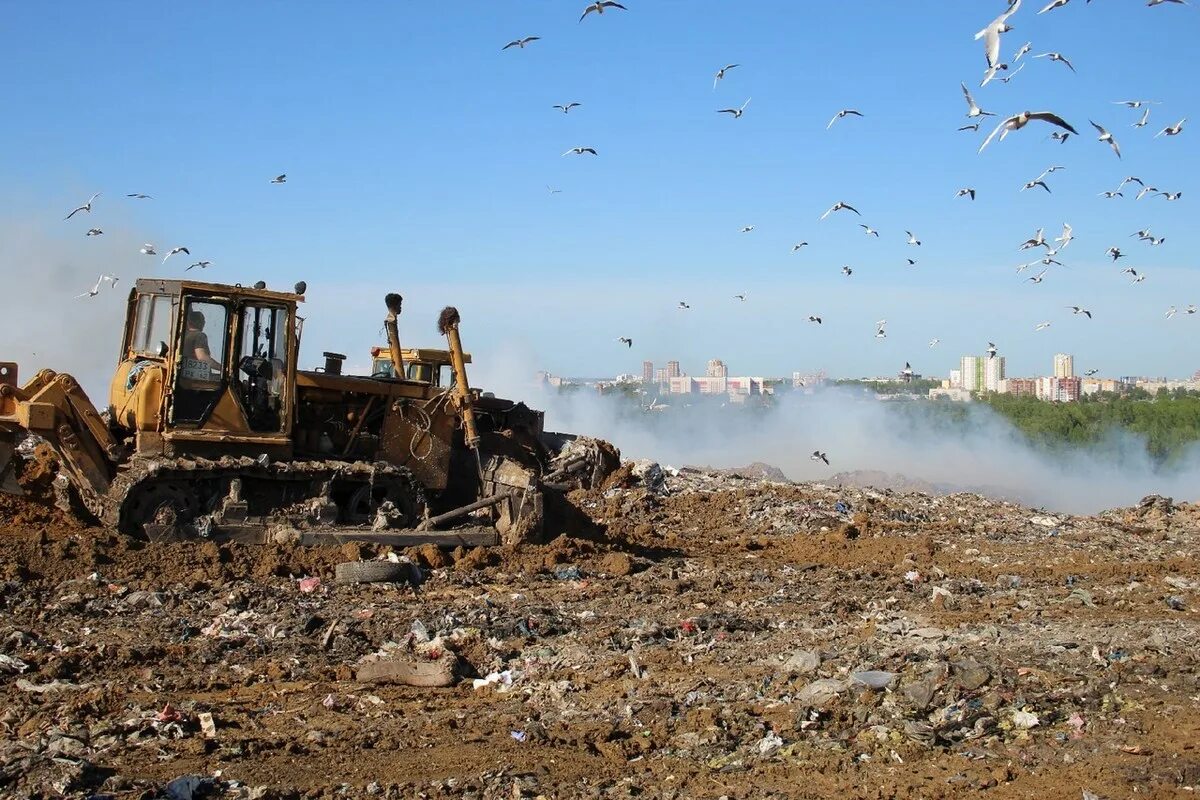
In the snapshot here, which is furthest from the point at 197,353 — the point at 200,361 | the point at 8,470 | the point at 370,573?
the point at 370,573

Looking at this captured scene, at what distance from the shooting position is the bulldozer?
1097 centimetres

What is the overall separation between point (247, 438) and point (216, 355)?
2.71 ft

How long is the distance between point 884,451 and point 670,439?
7617 mm

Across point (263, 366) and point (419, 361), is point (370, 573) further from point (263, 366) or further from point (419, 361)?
point (419, 361)

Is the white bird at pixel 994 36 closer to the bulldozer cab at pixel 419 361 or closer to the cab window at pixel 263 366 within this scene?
the cab window at pixel 263 366

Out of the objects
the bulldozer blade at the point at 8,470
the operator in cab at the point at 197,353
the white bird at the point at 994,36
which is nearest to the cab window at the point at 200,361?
the operator in cab at the point at 197,353

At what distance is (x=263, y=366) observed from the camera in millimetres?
11664

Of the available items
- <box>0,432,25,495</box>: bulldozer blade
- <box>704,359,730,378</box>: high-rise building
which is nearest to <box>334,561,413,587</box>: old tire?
<box>0,432,25,495</box>: bulldozer blade

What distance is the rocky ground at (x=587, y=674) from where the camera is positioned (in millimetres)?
5695

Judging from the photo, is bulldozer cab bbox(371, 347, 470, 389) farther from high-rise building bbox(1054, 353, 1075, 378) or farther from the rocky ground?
high-rise building bbox(1054, 353, 1075, 378)

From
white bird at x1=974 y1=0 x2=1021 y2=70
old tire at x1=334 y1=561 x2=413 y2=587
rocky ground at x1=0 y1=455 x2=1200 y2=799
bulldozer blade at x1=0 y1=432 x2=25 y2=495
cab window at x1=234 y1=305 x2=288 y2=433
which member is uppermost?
white bird at x1=974 y1=0 x2=1021 y2=70

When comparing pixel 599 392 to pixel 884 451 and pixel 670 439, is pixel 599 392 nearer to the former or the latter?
pixel 670 439

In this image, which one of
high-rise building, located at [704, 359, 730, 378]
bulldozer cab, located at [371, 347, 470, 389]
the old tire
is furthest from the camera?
high-rise building, located at [704, 359, 730, 378]

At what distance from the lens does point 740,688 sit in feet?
23.7
